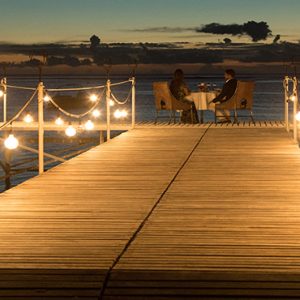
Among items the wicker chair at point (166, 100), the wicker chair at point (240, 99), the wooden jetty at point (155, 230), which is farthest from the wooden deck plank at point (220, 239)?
the wicker chair at point (166, 100)

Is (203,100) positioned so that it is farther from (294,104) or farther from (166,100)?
(294,104)

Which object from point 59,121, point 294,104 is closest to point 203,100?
point 59,121

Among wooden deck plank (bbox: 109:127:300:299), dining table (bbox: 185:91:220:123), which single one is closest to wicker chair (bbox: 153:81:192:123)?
dining table (bbox: 185:91:220:123)

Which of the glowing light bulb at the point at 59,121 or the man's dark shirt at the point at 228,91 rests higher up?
the man's dark shirt at the point at 228,91

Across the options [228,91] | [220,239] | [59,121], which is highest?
[228,91]

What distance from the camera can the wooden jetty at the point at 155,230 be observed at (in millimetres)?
4160

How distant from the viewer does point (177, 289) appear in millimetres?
4070

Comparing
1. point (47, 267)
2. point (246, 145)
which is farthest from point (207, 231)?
point (246, 145)

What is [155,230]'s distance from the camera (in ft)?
18.2

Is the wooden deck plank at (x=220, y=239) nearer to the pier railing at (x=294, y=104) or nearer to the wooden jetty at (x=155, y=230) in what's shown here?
the wooden jetty at (x=155, y=230)

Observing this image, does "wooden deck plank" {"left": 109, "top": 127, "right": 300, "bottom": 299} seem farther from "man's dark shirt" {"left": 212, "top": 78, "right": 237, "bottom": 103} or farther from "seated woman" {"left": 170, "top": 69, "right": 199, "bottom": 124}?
"seated woman" {"left": 170, "top": 69, "right": 199, "bottom": 124}

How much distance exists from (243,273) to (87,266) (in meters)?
0.77

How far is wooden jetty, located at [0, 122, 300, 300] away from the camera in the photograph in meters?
4.16

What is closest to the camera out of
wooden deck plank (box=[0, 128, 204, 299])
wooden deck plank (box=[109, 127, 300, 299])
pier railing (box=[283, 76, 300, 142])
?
wooden deck plank (box=[109, 127, 300, 299])
